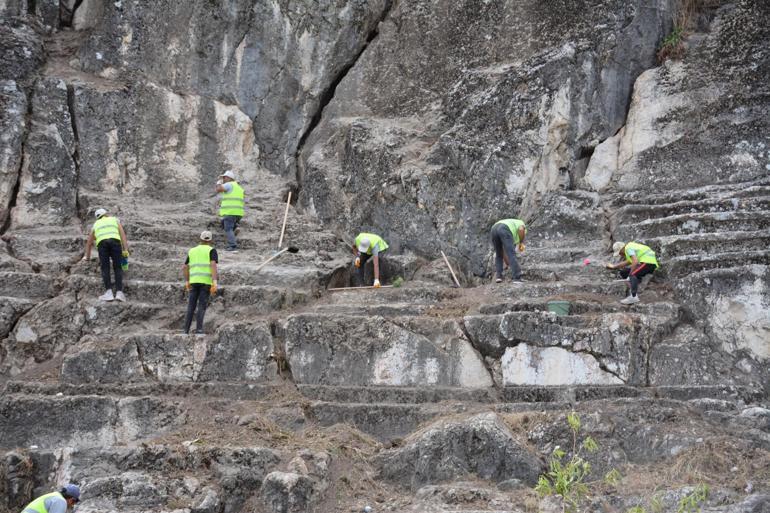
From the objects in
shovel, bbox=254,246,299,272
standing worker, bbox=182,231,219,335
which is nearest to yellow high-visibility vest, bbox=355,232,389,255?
shovel, bbox=254,246,299,272

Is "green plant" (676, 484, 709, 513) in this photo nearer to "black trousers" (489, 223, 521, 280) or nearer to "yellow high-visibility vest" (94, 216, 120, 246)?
"black trousers" (489, 223, 521, 280)

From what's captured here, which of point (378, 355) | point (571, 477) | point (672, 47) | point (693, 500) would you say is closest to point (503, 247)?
point (378, 355)

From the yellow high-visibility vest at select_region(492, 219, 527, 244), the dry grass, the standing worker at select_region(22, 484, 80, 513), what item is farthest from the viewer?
the yellow high-visibility vest at select_region(492, 219, 527, 244)

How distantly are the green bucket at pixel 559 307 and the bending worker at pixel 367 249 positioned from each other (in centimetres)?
302

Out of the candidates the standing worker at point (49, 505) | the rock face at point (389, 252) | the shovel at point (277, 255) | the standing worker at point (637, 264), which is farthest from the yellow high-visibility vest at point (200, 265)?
the standing worker at point (637, 264)

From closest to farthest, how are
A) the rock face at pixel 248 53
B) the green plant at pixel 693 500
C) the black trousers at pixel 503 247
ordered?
the green plant at pixel 693 500, the black trousers at pixel 503 247, the rock face at pixel 248 53

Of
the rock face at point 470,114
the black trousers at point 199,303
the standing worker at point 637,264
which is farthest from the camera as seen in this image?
the rock face at point 470,114

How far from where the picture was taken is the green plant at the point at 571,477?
7.70 m

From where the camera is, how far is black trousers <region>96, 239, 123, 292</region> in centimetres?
1274

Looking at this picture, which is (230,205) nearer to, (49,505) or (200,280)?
(200,280)

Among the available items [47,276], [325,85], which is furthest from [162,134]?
[47,276]

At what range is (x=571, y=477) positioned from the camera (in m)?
7.91

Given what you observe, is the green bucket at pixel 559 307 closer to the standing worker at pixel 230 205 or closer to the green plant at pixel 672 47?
the standing worker at pixel 230 205

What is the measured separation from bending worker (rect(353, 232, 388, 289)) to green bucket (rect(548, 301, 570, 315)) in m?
3.02
